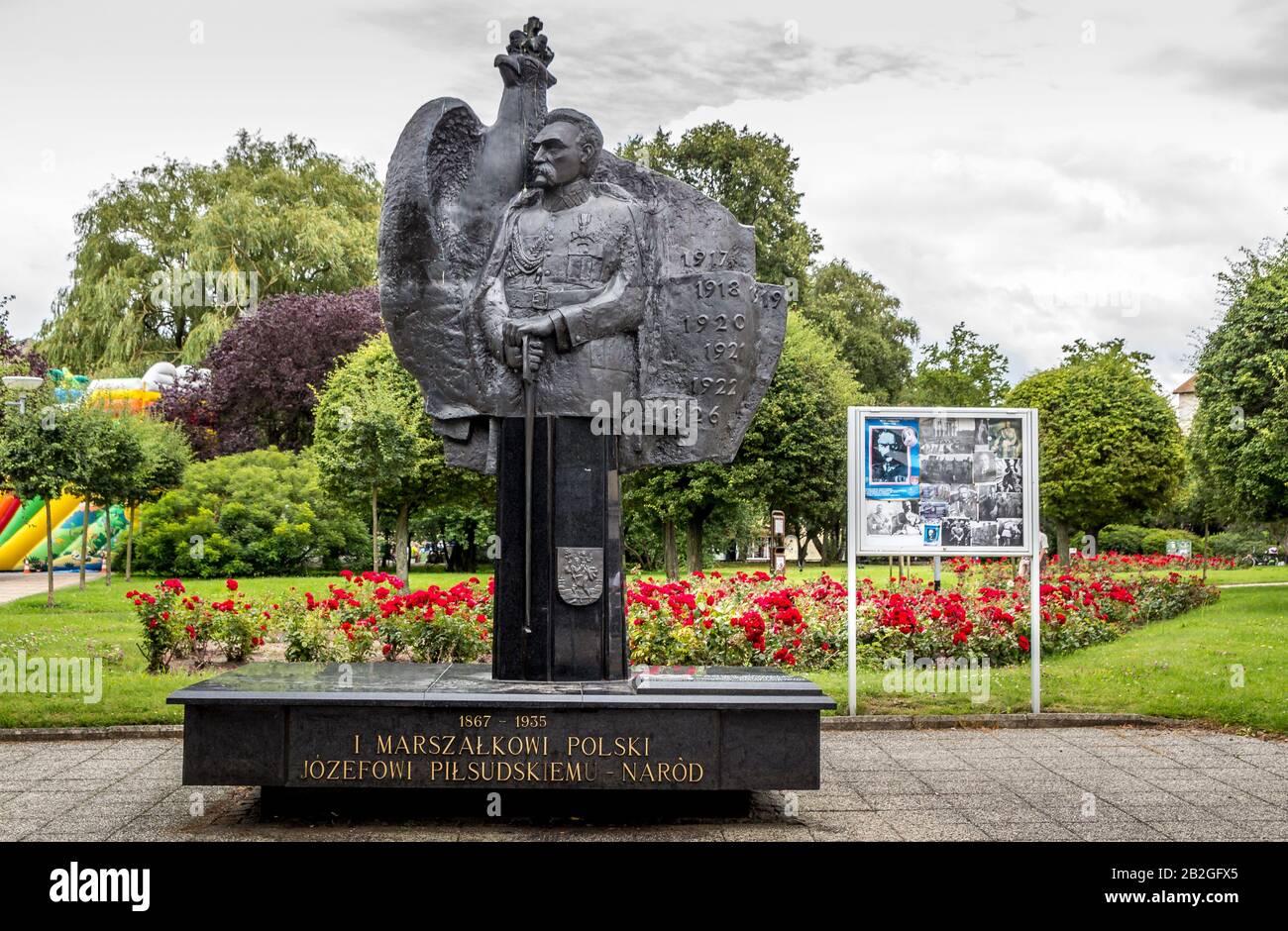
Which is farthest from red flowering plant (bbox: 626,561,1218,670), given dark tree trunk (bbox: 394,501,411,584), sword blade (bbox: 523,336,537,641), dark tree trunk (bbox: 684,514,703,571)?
dark tree trunk (bbox: 684,514,703,571)

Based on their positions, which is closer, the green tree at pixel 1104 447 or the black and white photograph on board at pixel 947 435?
the black and white photograph on board at pixel 947 435

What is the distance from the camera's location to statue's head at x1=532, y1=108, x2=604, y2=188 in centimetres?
814

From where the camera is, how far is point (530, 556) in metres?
8.05

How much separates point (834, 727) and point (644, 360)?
13.8 feet

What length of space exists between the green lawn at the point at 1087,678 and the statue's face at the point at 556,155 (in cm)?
564

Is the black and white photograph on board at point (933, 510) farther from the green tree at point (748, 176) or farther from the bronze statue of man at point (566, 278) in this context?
the green tree at point (748, 176)

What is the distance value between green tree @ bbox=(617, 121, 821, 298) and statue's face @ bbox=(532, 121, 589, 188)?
2633 centimetres

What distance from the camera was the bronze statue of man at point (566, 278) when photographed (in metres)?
8.14

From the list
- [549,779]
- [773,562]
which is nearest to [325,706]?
[549,779]

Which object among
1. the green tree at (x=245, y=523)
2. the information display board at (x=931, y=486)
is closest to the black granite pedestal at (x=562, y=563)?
the information display board at (x=931, y=486)

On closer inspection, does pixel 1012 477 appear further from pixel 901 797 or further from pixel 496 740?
pixel 496 740

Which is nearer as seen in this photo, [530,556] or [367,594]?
[530,556]

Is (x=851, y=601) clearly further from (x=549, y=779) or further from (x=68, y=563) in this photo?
(x=68, y=563)

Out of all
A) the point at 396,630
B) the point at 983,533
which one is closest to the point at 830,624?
the point at 983,533
